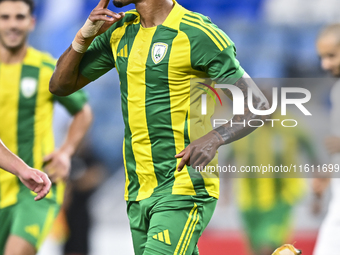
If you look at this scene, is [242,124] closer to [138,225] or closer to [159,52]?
[159,52]

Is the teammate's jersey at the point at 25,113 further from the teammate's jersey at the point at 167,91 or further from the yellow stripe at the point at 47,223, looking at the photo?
the teammate's jersey at the point at 167,91

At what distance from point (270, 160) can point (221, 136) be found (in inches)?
89.0

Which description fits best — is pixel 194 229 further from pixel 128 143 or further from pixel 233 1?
pixel 233 1

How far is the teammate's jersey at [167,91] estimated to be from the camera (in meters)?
2.52

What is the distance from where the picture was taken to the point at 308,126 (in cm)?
463

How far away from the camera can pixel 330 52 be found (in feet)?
13.3

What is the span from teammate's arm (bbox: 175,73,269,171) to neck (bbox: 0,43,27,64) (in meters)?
2.09

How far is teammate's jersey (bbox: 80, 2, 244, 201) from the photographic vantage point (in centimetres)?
252

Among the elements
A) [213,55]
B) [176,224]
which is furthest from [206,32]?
[176,224]

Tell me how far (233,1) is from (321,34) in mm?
856

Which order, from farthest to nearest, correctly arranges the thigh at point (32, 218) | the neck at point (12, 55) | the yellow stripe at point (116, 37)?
the neck at point (12, 55), the thigh at point (32, 218), the yellow stripe at point (116, 37)

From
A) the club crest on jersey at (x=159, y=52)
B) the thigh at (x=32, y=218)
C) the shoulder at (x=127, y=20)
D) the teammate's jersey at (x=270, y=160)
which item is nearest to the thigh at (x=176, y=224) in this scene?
the club crest on jersey at (x=159, y=52)

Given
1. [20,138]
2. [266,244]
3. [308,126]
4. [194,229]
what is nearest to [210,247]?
[266,244]

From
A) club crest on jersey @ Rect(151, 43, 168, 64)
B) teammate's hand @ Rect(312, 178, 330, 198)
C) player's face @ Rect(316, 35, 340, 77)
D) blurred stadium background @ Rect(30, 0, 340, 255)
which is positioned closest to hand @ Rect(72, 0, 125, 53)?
club crest on jersey @ Rect(151, 43, 168, 64)
